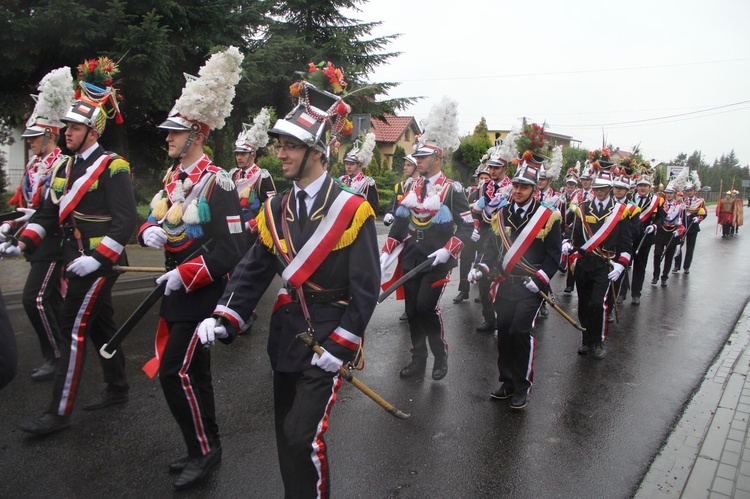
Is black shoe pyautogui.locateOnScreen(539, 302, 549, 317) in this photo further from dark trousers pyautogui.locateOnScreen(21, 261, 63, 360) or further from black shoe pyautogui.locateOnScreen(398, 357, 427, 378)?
dark trousers pyautogui.locateOnScreen(21, 261, 63, 360)

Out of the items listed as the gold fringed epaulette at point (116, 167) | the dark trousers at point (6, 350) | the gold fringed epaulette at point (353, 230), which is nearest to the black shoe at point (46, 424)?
the gold fringed epaulette at point (116, 167)

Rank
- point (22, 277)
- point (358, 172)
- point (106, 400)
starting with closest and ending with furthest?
1. point (106, 400)
2. point (22, 277)
3. point (358, 172)

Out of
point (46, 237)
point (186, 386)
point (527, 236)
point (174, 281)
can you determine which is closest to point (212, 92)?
point (174, 281)

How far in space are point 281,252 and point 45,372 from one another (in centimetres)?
346

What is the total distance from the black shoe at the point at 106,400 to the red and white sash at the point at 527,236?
349 cm

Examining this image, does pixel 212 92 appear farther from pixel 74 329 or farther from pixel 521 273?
pixel 521 273

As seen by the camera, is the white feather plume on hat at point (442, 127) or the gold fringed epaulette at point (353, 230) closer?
the gold fringed epaulette at point (353, 230)

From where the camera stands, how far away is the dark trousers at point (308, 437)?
2826mm

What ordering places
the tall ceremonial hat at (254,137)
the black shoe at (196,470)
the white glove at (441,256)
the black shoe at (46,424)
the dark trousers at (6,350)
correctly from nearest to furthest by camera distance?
the dark trousers at (6,350) → the black shoe at (196,470) → the black shoe at (46,424) → the white glove at (441,256) → the tall ceremonial hat at (254,137)

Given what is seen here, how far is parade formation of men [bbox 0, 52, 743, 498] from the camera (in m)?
2.99

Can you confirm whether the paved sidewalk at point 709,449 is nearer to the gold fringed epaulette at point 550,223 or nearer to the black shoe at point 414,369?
the gold fringed epaulette at point 550,223

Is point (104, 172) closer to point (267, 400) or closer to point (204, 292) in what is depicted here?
point (204, 292)

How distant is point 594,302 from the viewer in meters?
6.74

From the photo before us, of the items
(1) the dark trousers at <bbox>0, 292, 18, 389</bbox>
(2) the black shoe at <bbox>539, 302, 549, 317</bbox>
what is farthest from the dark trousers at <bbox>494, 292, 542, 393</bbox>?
(1) the dark trousers at <bbox>0, 292, 18, 389</bbox>
